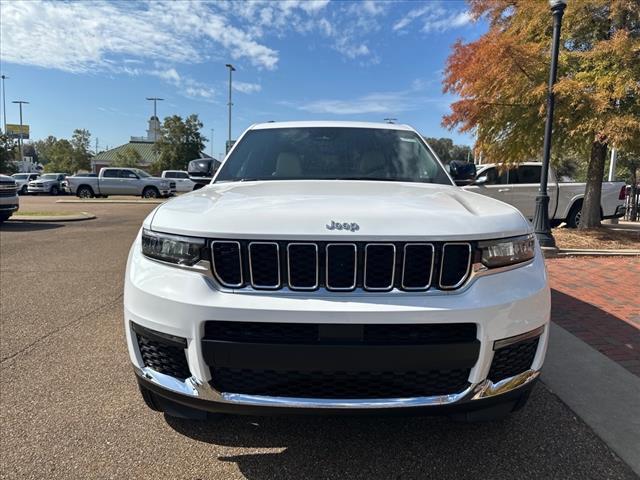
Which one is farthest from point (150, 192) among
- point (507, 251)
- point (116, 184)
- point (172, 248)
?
point (507, 251)

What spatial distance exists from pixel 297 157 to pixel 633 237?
940cm

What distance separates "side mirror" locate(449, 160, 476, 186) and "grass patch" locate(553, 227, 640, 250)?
243 inches

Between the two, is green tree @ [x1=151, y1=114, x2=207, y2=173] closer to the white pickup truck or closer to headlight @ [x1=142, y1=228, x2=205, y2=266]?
the white pickup truck

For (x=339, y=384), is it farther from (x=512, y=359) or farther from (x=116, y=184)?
(x=116, y=184)

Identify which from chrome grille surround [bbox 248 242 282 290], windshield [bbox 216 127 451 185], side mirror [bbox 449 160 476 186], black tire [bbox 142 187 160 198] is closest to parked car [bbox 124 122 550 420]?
chrome grille surround [bbox 248 242 282 290]

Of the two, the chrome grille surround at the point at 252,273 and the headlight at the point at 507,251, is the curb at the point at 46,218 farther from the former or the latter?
the headlight at the point at 507,251

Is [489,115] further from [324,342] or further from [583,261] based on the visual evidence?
[324,342]

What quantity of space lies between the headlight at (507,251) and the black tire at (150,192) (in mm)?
28345

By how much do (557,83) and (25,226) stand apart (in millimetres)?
13007

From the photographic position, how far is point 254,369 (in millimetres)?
1873

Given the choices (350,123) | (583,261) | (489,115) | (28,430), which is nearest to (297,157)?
(350,123)

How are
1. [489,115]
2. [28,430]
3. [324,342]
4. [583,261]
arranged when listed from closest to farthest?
[324,342]
[28,430]
[583,261]
[489,115]

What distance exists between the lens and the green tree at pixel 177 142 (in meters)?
48.3

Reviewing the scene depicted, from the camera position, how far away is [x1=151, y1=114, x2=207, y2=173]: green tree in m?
48.3
